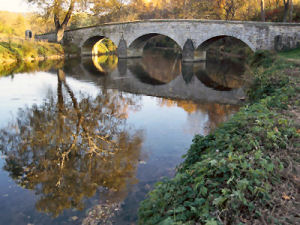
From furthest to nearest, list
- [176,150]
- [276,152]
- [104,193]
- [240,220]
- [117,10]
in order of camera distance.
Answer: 1. [117,10]
2. [176,150]
3. [104,193]
4. [276,152]
5. [240,220]

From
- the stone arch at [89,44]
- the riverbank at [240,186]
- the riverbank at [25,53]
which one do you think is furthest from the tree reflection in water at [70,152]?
the stone arch at [89,44]

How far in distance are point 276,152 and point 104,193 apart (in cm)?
222

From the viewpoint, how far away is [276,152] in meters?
3.21

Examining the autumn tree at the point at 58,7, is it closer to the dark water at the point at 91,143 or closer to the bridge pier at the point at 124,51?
the bridge pier at the point at 124,51

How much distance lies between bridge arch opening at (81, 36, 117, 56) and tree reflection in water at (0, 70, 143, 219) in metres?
22.6

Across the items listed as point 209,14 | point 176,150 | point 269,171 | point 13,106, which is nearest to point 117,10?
point 209,14

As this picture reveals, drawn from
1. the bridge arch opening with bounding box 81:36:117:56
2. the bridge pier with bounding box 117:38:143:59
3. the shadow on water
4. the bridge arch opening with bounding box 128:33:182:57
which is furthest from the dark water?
the bridge arch opening with bounding box 81:36:117:56

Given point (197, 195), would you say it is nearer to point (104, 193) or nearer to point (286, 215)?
point (286, 215)

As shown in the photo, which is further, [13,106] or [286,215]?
[13,106]

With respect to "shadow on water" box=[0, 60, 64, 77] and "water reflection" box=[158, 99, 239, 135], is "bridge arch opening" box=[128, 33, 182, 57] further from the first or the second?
"water reflection" box=[158, 99, 239, 135]

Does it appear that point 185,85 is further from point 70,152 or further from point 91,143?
point 70,152

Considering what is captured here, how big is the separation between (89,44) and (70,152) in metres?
26.8

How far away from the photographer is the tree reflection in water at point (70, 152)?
394 centimetres

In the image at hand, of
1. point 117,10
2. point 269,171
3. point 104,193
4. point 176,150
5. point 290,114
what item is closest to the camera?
point 269,171
